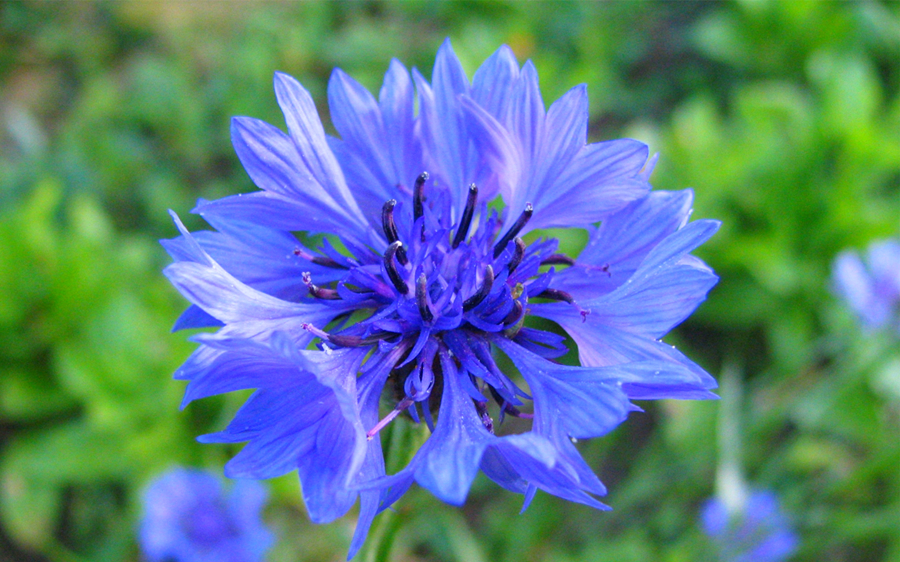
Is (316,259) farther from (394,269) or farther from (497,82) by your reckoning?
(497,82)

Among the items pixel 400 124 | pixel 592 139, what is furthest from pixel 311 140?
pixel 592 139

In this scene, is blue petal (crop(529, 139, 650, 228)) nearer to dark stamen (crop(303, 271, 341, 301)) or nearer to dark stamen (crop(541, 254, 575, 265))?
dark stamen (crop(541, 254, 575, 265))

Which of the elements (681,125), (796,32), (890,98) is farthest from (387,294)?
(890,98)

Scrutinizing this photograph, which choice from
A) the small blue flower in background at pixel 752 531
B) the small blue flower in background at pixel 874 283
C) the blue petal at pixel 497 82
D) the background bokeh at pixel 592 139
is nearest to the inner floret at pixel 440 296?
the blue petal at pixel 497 82

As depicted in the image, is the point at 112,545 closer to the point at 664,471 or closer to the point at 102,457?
the point at 102,457

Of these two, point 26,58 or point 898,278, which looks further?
point 26,58

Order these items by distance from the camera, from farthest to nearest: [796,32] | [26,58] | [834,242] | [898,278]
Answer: [26,58] < [796,32] < [834,242] < [898,278]

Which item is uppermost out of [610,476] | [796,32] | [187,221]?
[796,32]
